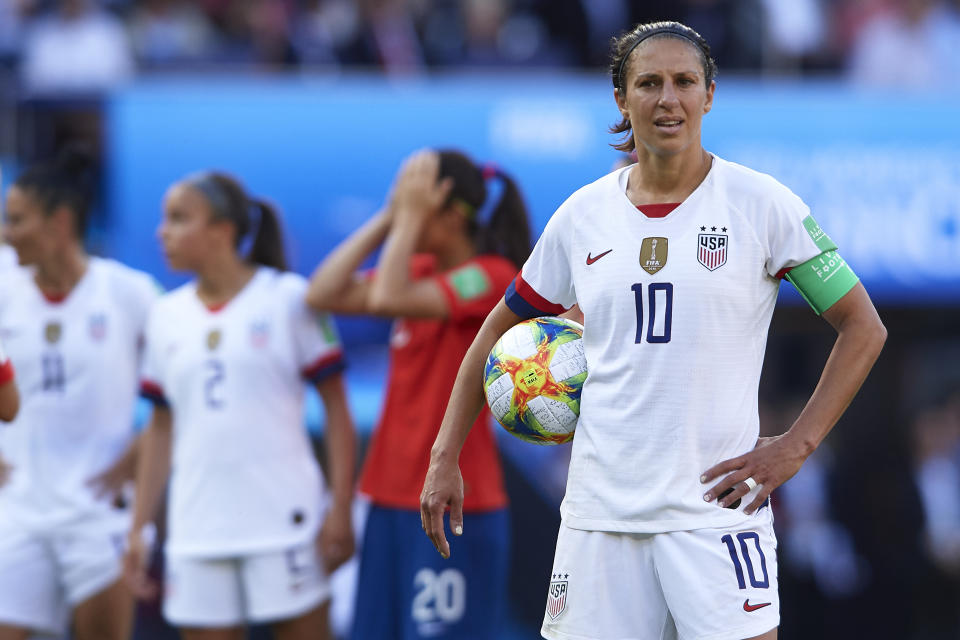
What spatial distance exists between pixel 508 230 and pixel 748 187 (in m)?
2.03

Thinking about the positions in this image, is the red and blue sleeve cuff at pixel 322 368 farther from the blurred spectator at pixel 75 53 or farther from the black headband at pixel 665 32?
the blurred spectator at pixel 75 53

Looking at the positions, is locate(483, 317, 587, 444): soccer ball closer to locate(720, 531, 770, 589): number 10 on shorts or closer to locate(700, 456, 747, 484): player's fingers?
locate(700, 456, 747, 484): player's fingers

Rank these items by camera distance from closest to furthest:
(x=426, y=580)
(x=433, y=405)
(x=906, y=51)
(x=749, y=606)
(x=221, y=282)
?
(x=749, y=606) → (x=426, y=580) → (x=433, y=405) → (x=221, y=282) → (x=906, y=51)

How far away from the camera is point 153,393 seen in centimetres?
576

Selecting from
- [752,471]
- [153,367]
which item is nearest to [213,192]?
[153,367]

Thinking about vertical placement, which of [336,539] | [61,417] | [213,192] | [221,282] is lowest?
[336,539]

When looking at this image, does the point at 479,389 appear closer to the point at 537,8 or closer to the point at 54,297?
the point at 54,297

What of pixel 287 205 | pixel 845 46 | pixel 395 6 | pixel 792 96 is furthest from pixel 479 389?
pixel 845 46

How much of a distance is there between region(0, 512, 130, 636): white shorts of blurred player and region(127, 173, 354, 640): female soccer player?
211 millimetres

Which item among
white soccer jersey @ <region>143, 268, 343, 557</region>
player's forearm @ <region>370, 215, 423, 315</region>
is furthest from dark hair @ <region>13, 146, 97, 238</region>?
player's forearm @ <region>370, 215, 423, 315</region>

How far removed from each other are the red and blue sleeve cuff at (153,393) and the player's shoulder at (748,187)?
9.85ft

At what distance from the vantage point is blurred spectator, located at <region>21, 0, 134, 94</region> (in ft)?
33.8

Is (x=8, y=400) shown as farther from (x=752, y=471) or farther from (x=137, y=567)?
(x=752, y=471)

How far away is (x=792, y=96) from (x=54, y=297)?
6192 millimetres
